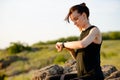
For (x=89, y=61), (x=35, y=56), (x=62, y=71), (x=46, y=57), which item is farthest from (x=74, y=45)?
(x=35, y=56)

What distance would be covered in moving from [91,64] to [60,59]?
18053 millimetres

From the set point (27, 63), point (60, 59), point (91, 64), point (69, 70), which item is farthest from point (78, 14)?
point (27, 63)

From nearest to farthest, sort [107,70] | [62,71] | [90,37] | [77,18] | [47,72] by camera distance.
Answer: [90,37] → [77,18] → [47,72] → [62,71] → [107,70]

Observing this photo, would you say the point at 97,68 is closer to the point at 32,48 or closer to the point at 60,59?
the point at 60,59

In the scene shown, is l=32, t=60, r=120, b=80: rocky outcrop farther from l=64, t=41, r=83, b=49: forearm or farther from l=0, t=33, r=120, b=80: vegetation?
l=0, t=33, r=120, b=80: vegetation

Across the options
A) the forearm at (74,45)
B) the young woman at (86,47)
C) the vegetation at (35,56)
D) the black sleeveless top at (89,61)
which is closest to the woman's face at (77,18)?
the young woman at (86,47)

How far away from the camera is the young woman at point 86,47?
557cm

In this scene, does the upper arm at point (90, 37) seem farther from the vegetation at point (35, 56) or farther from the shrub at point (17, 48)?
the shrub at point (17, 48)

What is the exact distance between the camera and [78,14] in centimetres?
565

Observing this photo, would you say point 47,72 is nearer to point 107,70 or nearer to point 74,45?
point 107,70

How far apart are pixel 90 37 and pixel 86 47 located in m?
0.14

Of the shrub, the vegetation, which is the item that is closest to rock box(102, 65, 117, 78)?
the vegetation

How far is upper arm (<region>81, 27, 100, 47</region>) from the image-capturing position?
5418mm

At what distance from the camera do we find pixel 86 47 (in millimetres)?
5562
